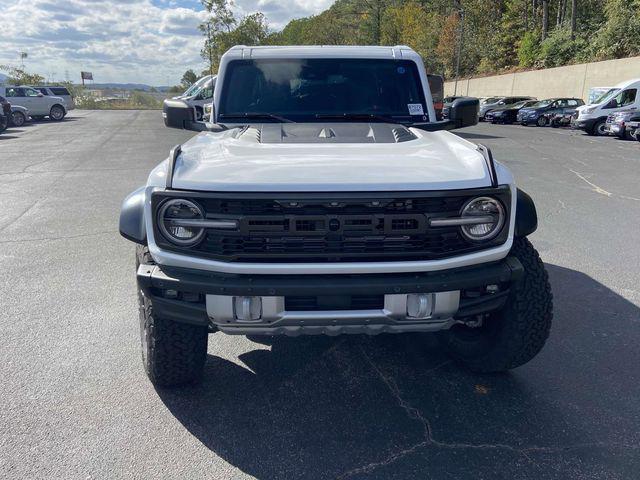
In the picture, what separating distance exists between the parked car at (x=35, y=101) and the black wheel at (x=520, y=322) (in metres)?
30.1

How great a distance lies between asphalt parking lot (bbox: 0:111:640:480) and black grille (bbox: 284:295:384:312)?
0.70m

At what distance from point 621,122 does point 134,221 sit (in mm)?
20228

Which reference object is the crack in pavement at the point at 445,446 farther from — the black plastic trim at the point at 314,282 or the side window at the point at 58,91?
the side window at the point at 58,91

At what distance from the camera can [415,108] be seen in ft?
13.7

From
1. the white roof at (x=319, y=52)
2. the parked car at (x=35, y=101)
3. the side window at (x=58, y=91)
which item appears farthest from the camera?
the side window at (x=58, y=91)

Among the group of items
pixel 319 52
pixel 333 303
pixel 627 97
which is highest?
pixel 319 52

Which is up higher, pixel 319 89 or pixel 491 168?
pixel 319 89

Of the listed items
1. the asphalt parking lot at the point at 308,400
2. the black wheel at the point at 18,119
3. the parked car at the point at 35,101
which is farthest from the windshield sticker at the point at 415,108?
the parked car at the point at 35,101

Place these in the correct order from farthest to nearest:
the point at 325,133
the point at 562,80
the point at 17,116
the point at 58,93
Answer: the point at 562,80 → the point at 58,93 → the point at 17,116 → the point at 325,133

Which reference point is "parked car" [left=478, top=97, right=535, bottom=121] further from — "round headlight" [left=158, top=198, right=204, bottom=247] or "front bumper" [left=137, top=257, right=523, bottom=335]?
"round headlight" [left=158, top=198, right=204, bottom=247]

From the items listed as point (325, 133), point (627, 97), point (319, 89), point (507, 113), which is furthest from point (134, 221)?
point (507, 113)

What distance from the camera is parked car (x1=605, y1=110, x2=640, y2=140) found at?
18594mm

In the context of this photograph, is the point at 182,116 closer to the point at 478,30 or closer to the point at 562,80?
the point at 562,80

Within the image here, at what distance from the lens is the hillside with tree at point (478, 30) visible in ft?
108
